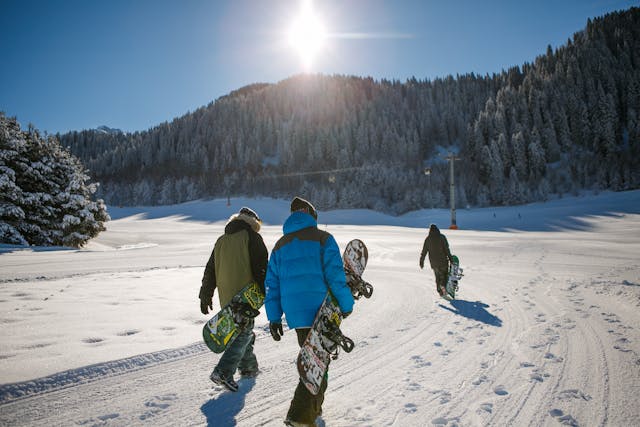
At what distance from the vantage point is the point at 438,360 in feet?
13.4

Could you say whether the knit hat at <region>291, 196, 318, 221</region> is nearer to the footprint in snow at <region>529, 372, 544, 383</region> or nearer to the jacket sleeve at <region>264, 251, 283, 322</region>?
the jacket sleeve at <region>264, 251, 283, 322</region>

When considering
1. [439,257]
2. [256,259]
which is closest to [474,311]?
[439,257]

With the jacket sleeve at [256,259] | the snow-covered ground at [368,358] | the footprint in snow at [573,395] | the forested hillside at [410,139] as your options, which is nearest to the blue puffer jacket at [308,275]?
the jacket sleeve at [256,259]

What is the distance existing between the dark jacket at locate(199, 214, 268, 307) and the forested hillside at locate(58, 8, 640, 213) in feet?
207

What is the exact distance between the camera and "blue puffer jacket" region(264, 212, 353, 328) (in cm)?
268

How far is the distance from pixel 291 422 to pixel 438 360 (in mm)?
2356

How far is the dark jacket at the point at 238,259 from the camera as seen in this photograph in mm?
3385

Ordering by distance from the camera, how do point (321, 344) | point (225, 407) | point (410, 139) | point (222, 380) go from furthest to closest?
1. point (410, 139)
2. point (222, 380)
3. point (225, 407)
4. point (321, 344)

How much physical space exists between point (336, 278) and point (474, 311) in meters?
4.97

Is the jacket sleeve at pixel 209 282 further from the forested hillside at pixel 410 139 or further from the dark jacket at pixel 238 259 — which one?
the forested hillside at pixel 410 139

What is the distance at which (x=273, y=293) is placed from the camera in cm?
290

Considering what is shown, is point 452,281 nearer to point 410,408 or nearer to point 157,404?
point 410,408

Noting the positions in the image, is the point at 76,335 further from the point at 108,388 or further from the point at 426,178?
the point at 426,178

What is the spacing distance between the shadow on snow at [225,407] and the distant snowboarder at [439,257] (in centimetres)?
579
